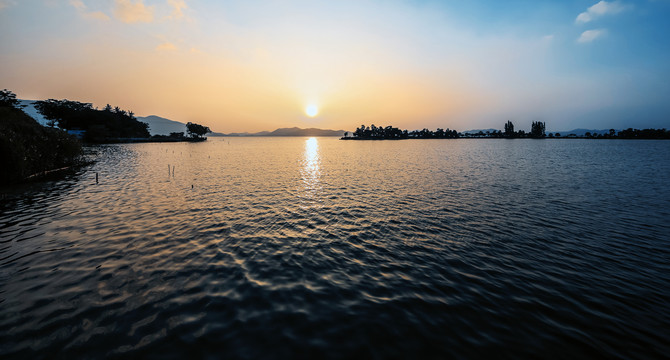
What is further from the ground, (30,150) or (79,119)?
(79,119)

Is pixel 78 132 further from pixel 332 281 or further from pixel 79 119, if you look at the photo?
pixel 332 281

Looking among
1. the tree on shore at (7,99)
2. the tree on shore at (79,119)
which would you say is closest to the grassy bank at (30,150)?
the tree on shore at (7,99)

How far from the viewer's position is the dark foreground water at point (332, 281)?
29.6 feet

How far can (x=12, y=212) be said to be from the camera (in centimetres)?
2316

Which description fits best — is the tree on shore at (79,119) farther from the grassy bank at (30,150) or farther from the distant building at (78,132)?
the grassy bank at (30,150)

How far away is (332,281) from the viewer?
43.0 ft

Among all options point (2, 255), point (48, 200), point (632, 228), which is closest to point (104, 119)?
point (48, 200)

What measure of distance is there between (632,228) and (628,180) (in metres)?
35.1

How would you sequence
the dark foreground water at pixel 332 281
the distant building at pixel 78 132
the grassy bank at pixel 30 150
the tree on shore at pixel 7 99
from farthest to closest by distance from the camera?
the distant building at pixel 78 132 → the tree on shore at pixel 7 99 → the grassy bank at pixel 30 150 → the dark foreground water at pixel 332 281

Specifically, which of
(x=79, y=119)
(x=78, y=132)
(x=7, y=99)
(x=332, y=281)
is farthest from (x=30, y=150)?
(x=79, y=119)

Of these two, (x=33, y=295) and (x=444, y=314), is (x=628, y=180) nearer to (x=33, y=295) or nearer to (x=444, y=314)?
(x=444, y=314)

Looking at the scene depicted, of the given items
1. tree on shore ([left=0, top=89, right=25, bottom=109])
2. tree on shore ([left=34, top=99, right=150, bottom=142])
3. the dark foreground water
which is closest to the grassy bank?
the dark foreground water

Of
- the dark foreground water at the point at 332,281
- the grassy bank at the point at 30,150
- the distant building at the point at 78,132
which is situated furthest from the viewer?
the distant building at the point at 78,132

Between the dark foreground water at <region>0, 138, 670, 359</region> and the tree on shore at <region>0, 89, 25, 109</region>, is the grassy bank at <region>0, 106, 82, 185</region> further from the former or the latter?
the tree on shore at <region>0, 89, 25, 109</region>
